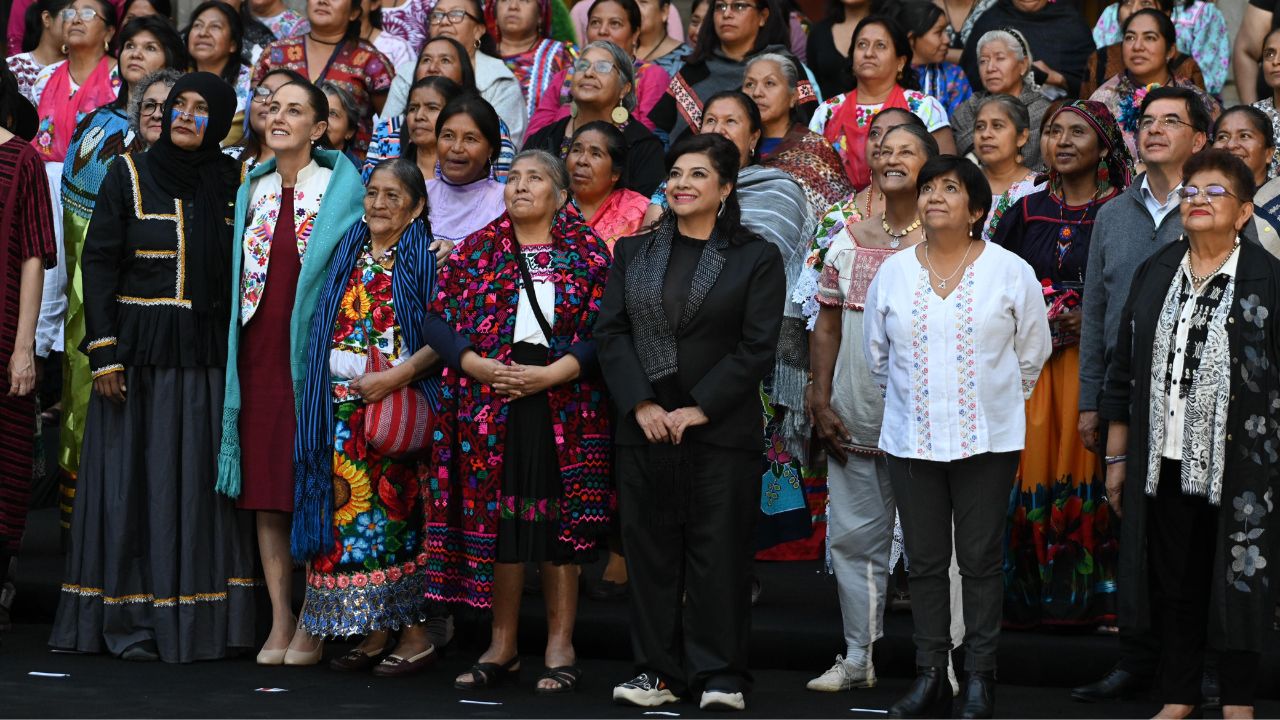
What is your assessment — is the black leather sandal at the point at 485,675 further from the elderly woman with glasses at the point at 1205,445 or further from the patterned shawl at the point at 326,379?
the elderly woman with glasses at the point at 1205,445

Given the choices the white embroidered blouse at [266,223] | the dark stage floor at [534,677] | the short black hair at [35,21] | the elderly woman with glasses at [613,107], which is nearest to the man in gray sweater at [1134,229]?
the dark stage floor at [534,677]

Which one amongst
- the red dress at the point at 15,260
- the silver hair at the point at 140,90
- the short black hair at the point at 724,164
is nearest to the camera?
the short black hair at the point at 724,164

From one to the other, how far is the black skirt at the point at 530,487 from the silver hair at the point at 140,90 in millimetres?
2380

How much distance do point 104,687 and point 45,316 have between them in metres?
2.16

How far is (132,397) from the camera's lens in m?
6.84

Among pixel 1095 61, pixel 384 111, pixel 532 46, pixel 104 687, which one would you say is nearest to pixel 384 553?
pixel 104 687

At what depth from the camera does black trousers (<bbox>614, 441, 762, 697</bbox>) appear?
6.07 meters

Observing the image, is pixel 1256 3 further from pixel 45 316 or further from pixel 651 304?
pixel 45 316

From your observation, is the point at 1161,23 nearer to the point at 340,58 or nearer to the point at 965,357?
the point at 965,357

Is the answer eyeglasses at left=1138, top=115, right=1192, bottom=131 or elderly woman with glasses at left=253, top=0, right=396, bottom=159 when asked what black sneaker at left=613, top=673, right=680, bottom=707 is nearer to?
eyeglasses at left=1138, top=115, right=1192, bottom=131

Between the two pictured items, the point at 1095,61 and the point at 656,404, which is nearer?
the point at 656,404

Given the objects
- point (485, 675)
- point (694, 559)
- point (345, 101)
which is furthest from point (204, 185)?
point (694, 559)

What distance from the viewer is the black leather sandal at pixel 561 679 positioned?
20.6ft

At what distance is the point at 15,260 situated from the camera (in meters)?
7.05
